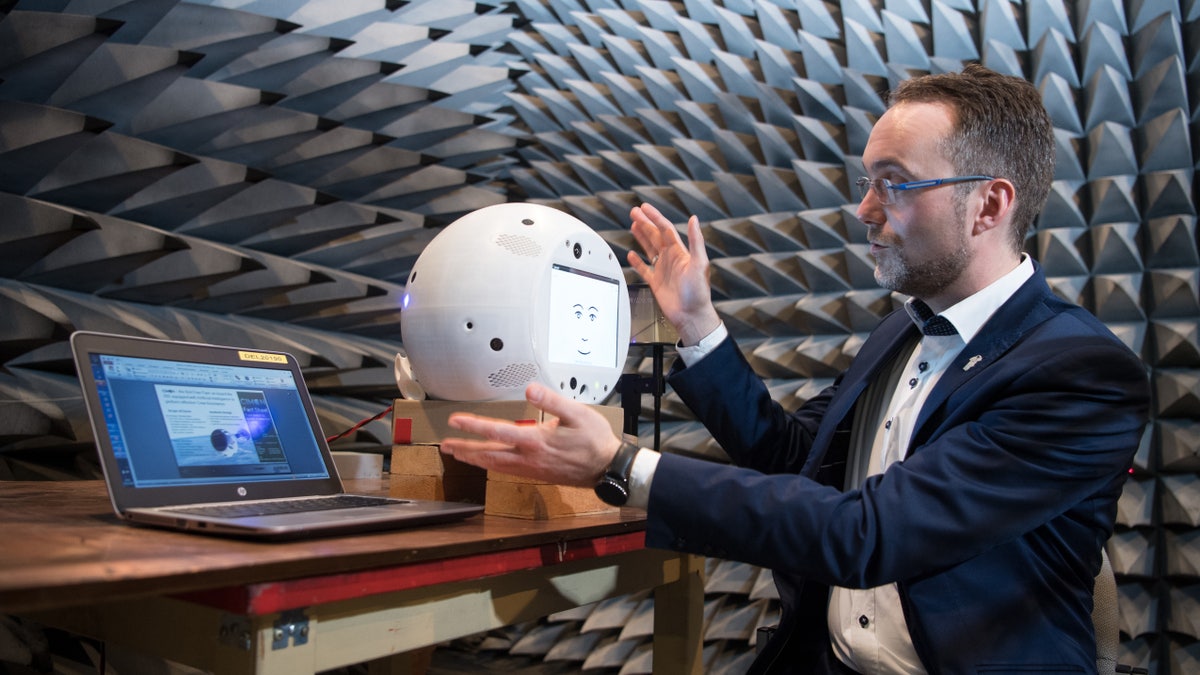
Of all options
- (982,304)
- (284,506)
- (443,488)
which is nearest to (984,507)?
(982,304)

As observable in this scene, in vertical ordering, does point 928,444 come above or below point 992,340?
below

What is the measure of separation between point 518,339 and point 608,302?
25cm

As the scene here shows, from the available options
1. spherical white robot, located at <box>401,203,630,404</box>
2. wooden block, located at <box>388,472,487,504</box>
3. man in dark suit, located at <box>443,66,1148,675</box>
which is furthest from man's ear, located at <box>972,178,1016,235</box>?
wooden block, located at <box>388,472,487,504</box>

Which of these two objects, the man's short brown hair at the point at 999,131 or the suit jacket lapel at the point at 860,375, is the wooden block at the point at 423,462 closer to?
the suit jacket lapel at the point at 860,375

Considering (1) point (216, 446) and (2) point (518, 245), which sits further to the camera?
(2) point (518, 245)

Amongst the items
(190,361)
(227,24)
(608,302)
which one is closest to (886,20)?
(608,302)

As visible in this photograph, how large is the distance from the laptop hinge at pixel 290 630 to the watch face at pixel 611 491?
426mm

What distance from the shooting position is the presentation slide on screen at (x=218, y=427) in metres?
1.16

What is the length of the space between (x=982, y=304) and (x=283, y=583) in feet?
4.09

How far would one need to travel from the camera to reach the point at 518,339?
53.1 inches

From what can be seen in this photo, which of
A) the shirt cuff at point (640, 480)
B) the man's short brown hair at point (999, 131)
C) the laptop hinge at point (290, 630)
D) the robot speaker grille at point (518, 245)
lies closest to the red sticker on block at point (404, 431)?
the robot speaker grille at point (518, 245)

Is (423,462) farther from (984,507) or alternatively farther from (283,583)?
(984,507)

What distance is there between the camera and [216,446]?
1200 millimetres

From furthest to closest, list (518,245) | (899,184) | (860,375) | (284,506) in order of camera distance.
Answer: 1. (860,375)
2. (899,184)
3. (518,245)
4. (284,506)
